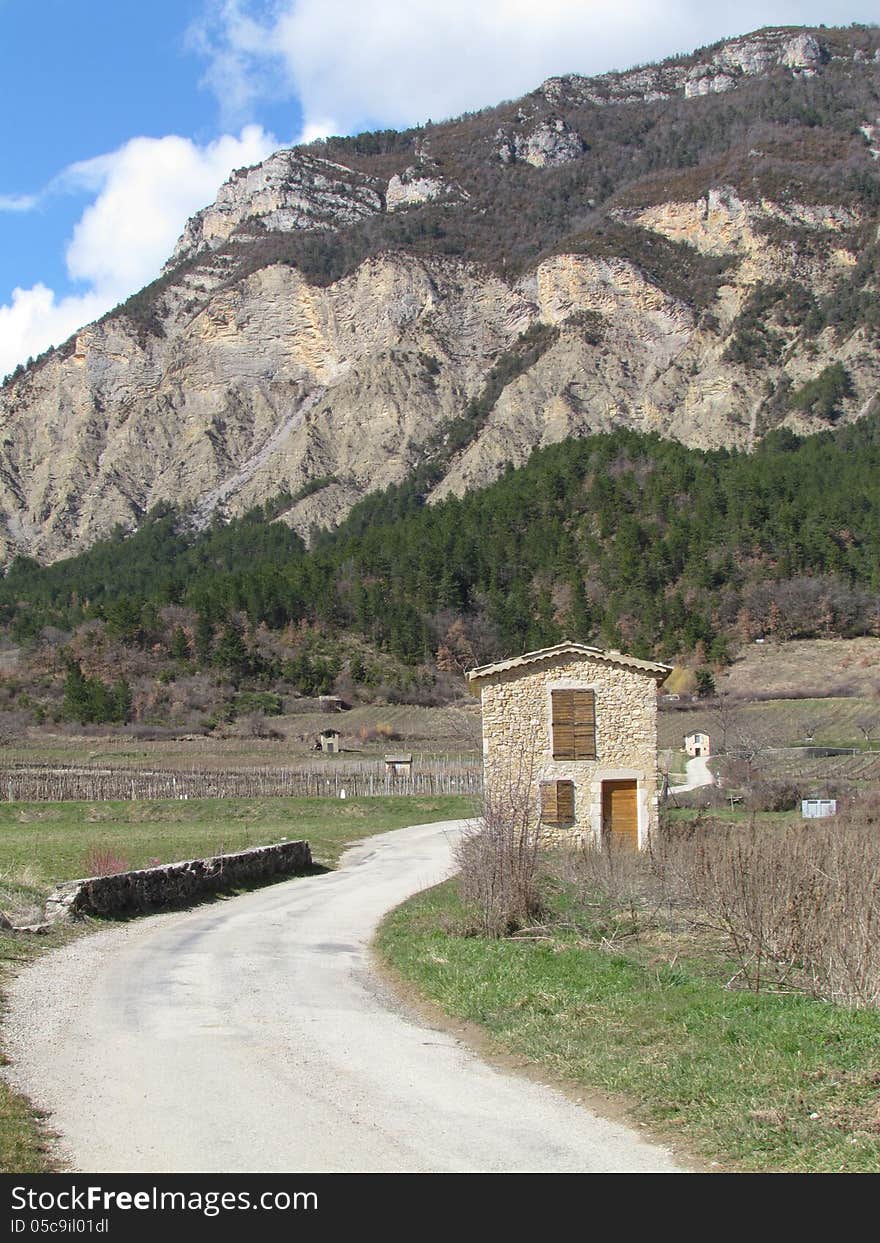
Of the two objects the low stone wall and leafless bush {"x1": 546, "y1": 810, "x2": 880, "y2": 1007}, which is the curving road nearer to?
the low stone wall

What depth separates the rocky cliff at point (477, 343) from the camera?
489 feet

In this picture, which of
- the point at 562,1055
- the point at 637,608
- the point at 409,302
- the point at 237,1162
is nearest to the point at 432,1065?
the point at 562,1055

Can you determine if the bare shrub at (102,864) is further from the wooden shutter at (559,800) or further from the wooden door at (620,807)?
the wooden door at (620,807)

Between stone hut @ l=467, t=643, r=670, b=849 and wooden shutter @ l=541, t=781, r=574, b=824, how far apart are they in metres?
0.03

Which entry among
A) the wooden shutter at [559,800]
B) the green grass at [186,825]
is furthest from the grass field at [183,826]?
the wooden shutter at [559,800]

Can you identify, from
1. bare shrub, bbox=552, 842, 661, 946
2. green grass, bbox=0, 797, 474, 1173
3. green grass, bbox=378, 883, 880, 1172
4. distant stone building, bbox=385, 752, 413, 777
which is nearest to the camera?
green grass, bbox=378, 883, 880, 1172

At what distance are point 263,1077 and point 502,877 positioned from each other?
7.54 m

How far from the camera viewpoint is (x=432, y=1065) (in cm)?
1003

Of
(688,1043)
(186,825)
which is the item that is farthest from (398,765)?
(688,1043)

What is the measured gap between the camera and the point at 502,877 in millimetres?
16609

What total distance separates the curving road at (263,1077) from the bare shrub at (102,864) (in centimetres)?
683

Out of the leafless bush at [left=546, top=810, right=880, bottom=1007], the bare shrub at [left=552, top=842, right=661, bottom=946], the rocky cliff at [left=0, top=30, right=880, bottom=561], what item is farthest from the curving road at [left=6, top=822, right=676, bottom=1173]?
the rocky cliff at [left=0, top=30, right=880, bottom=561]

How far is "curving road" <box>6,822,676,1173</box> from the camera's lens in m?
7.37
